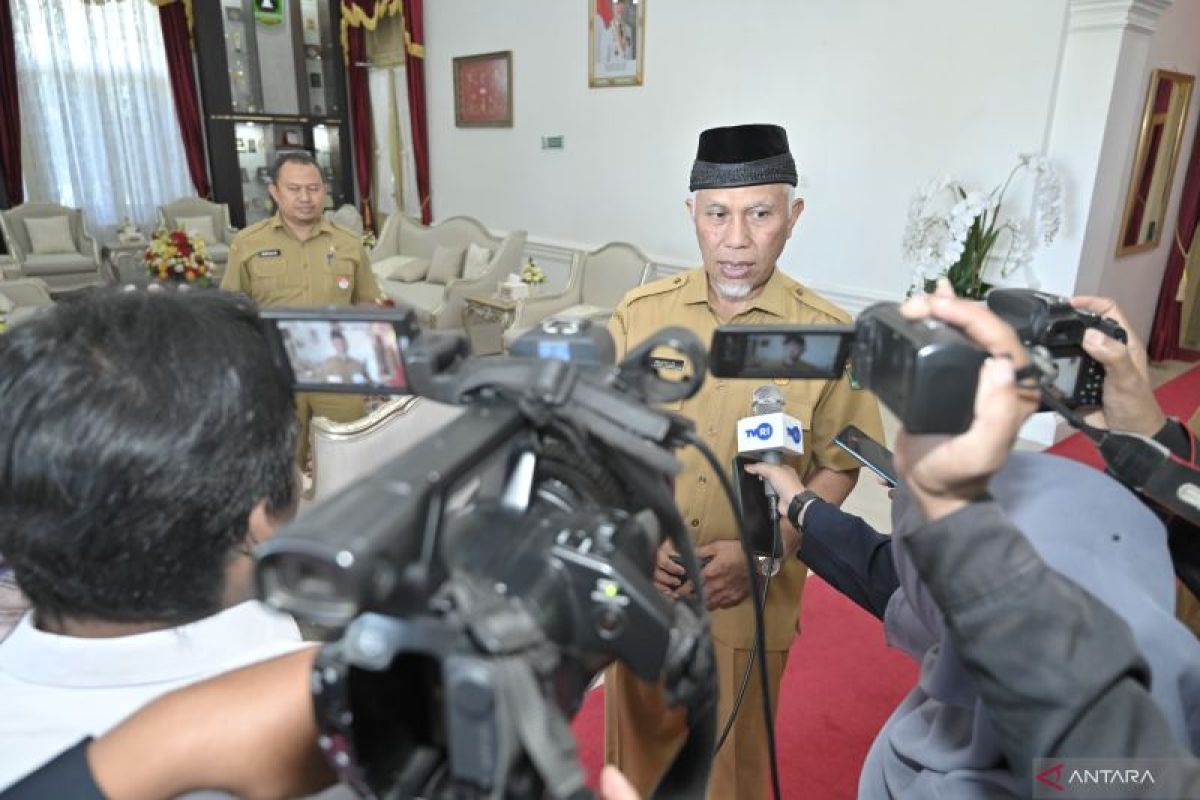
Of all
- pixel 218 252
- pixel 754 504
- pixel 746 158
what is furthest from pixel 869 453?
pixel 218 252

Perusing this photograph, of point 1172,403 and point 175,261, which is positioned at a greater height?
point 175,261

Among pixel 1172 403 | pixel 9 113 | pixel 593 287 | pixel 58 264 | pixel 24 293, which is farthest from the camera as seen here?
pixel 9 113

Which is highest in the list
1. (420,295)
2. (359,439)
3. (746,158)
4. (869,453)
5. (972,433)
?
(746,158)

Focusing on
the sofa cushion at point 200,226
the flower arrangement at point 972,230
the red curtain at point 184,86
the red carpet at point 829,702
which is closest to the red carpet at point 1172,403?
the flower arrangement at point 972,230

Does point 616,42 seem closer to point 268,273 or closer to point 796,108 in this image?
point 796,108

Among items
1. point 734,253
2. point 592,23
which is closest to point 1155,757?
point 734,253

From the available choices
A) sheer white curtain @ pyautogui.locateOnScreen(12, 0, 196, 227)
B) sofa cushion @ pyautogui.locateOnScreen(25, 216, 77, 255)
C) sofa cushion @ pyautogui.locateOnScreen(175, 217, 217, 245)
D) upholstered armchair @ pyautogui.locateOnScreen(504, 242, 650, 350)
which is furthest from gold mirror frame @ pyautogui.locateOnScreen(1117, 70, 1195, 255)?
sheer white curtain @ pyautogui.locateOnScreen(12, 0, 196, 227)

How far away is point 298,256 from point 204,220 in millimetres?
5109

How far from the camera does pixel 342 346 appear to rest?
61 centimetres

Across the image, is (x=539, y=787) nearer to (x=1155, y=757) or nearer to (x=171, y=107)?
(x=1155, y=757)

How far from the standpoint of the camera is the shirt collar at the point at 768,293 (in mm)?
1475

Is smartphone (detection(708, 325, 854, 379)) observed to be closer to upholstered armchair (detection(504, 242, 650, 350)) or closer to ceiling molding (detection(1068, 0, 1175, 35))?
ceiling molding (detection(1068, 0, 1175, 35))

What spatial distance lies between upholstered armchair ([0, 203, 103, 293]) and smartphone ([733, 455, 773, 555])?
7274 mm

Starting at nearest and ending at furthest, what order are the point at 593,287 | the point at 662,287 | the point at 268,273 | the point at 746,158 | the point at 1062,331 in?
the point at 1062,331 → the point at 746,158 → the point at 662,287 → the point at 268,273 → the point at 593,287
